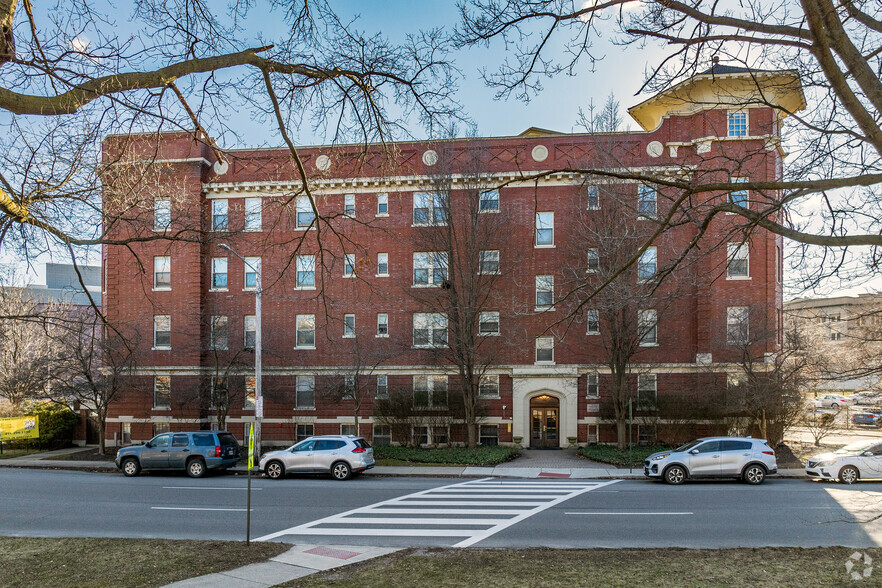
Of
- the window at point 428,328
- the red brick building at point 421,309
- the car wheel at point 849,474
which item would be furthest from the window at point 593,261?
the car wheel at point 849,474

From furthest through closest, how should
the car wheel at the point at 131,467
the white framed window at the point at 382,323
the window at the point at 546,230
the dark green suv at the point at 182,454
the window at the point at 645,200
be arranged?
1. the white framed window at the point at 382,323
2. the window at the point at 546,230
3. the car wheel at the point at 131,467
4. the dark green suv at the point at 182,454
5. the window at the point at 645,200

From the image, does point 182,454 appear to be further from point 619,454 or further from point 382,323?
point 619,454

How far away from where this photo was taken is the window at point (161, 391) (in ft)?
107

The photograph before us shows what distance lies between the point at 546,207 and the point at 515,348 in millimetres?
7199

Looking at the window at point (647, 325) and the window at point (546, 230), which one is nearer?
the window at point (647, 325)

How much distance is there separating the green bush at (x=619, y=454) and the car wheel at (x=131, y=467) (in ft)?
59.8

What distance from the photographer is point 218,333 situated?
31.1 metres

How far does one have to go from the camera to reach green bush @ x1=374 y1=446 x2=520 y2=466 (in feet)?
85.4

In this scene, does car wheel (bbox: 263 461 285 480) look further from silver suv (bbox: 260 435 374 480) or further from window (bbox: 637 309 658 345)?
window (bbox: 637 309 658 345)

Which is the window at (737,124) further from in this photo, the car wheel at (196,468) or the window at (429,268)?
the car wheel at (196,468)

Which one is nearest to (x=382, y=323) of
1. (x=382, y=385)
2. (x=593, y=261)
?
(x=382, y=385)

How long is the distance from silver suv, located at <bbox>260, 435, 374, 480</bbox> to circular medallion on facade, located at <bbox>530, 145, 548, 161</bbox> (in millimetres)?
17055

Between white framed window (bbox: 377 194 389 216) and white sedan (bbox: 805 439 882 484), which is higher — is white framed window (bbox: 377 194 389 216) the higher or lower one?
the higher one

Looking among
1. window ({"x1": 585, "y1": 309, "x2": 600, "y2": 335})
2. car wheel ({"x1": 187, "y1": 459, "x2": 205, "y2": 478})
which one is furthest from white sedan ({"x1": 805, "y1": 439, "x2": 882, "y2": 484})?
car wheel ({"x1": 187, "y1": 459, "x2": 205, "y2": 478})
